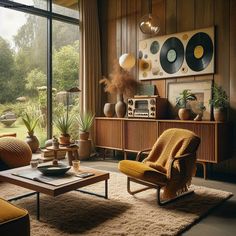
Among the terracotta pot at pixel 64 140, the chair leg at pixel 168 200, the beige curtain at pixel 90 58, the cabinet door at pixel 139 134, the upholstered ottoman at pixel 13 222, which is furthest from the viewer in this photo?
the beige curtain at pixel 90 58

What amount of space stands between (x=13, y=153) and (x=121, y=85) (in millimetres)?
2298

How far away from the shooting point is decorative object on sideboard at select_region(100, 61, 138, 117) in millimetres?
5086

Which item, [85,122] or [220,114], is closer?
[220,114]

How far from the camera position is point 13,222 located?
1647 millimetres

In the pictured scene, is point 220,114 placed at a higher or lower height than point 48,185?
higher

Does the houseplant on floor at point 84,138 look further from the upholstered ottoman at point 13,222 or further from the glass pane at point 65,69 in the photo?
the upholstered ottoman at point 13,222

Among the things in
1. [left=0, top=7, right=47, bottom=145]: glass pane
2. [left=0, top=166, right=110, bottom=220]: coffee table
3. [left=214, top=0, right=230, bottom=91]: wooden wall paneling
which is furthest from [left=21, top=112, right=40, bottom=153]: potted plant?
[left=214, top=0, right=230, bottom=91]: wooden wall paneling

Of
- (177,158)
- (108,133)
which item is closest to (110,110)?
(108,133)

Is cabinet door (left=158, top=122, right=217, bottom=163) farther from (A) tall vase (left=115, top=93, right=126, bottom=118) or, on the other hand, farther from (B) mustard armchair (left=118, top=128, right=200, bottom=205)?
(A) tall vase (left=115, top=93, right=126, bottom=118)

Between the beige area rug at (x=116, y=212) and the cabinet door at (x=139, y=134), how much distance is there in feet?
4.28

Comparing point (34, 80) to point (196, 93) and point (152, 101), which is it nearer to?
point (152, 101)

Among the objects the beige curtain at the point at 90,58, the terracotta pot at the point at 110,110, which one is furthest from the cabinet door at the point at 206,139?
the beige curtain at the point at 90,58

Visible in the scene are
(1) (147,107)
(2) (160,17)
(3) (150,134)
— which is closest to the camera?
(3) (150,134)

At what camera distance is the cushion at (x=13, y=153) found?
3.51 meters
